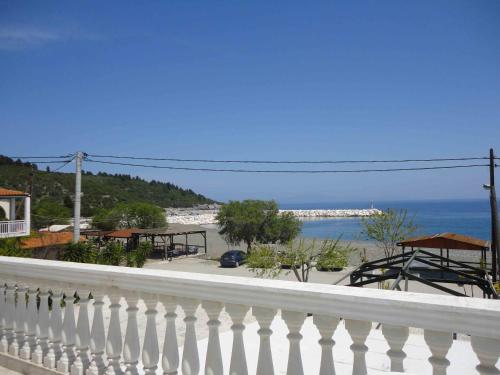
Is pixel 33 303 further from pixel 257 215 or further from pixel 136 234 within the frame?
pixel 257 215

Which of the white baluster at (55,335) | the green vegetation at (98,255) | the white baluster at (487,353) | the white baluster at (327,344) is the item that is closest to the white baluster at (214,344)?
the white baluster at (327,344)

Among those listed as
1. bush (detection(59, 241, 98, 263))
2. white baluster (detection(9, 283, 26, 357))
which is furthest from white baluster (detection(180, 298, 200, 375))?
bush (detection(59, 241, 98, 263))

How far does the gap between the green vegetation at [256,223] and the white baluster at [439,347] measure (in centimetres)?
4770

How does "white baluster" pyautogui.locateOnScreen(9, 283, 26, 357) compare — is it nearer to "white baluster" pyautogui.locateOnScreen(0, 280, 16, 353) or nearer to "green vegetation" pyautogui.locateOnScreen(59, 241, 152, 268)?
"white baluster" pyautogui.locateOnScreen(0, 280, 16, 353)

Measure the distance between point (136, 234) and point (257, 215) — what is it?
16.1 metres

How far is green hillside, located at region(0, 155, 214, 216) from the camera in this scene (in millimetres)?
60969

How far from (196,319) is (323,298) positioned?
813mm

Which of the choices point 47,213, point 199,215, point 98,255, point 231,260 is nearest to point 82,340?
point 98,255

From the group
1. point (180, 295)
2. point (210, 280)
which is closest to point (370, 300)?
point (210, 280)

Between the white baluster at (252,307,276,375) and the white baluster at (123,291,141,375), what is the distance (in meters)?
0.81

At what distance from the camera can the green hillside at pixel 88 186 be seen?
61.0m

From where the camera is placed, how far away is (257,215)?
49.8 m

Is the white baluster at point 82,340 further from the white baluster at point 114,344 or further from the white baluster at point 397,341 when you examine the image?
the white baluster at point 397,341

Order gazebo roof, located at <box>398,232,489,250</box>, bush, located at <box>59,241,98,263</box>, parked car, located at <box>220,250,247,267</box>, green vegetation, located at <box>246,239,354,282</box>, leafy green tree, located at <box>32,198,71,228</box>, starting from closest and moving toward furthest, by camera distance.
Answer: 1. gazebo roof, located at <box>398,232,489,250</box>
2. bush, located at <box>59,241,98,263</box>
3. green vegetation, located at <box>246,239,354,282</box>
4. parked car, located at <box>220,250,247,267</box>
5. leafy green tree, located at <box>32,198,71,228</box>
